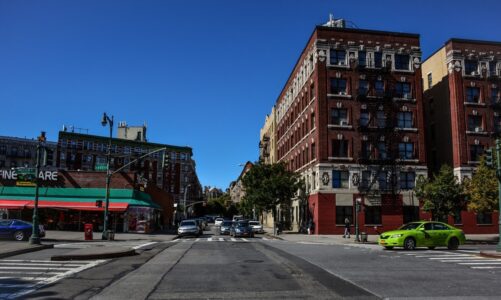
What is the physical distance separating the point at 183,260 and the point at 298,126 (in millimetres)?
41686

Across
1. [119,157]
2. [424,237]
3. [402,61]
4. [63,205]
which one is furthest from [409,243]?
[119,157]

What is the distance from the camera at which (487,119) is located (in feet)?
166

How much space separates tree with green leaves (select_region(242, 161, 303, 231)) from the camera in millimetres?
51969

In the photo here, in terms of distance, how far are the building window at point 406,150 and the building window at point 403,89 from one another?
5.17m

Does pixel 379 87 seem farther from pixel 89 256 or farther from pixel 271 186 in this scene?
pixel 89 256

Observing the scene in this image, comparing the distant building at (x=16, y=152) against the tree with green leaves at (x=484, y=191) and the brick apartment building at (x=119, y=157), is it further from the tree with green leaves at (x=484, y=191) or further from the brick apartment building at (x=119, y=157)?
the tree with green leaves at (x=484, y=191)

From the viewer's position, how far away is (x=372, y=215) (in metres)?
47.6

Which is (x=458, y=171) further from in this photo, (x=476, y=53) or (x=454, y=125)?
(x=476, y=53)

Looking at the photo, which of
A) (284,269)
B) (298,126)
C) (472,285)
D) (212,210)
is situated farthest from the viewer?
(212,210)

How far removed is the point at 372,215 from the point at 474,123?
1535cm

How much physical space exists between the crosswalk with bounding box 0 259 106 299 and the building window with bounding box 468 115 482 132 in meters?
44.1

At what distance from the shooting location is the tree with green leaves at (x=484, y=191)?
34.7 metres

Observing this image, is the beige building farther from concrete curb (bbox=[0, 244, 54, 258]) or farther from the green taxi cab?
concrete curb (bbox=[0, 244, 54, 258])

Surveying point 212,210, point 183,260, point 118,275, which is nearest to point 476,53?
point 183,260
